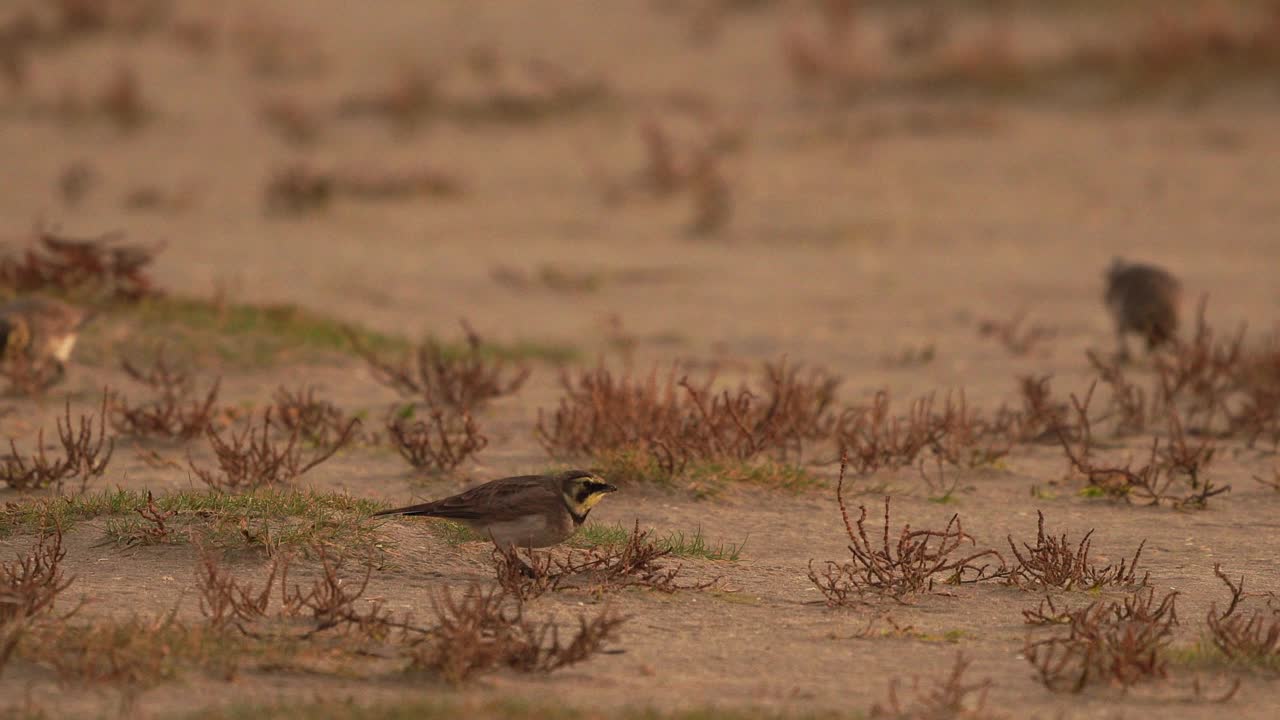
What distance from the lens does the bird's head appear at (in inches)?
201

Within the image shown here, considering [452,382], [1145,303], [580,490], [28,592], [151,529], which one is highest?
[1145,303]

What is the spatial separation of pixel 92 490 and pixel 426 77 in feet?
44.7

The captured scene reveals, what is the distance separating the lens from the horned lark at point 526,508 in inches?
197

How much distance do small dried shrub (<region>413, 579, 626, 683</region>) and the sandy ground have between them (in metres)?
0.06

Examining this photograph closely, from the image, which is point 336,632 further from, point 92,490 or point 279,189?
point 279,189

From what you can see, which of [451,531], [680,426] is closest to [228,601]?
[451,531]

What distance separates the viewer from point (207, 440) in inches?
281

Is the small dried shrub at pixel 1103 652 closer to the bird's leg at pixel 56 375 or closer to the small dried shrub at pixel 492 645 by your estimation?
the small dried shrub at pixel 492 645

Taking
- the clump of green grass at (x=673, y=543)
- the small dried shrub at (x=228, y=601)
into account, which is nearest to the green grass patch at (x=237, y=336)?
the clump of green grass at (x=673, y=543)

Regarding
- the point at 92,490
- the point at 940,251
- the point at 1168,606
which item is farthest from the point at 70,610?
the point at 940,251

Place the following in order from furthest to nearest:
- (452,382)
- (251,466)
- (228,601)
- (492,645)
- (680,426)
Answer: (452,382), (680,426), (251,466), (228,601), (492,645)

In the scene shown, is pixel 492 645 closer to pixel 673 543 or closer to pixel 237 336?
pixel 673 543

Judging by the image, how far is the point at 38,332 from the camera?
771cm

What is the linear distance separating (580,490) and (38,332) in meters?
3.67
